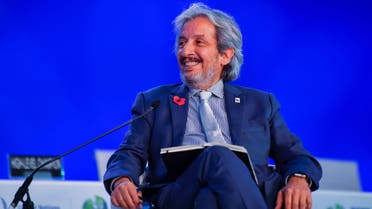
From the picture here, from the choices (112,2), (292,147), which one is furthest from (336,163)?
(112,2)

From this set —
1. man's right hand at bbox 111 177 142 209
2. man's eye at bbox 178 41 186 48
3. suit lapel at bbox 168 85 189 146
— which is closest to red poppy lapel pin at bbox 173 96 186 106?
suit lapel at bbox 168 85 189 146

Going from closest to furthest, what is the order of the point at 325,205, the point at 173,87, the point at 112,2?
the point at 173,87 → the point at 325,205 → the point at 112,2

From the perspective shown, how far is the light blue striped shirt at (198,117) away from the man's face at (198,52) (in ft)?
0.14

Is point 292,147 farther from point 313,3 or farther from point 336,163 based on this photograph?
point 313,3

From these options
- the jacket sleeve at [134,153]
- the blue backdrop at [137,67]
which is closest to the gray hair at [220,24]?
the jacket sleeve at [134,153]

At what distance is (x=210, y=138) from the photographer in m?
2.55

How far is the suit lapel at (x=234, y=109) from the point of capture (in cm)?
258

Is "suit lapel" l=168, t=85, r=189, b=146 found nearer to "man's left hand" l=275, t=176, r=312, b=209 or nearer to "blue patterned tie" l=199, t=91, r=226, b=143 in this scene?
"blue patterned tie" l=199, t=91, r=226, b=143

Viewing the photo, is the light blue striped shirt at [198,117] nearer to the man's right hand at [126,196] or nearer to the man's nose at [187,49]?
the man's nose at [187,49]

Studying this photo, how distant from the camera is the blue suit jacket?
2479 millimetres

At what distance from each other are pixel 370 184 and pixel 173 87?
6.84ft

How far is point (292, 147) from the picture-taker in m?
2.58

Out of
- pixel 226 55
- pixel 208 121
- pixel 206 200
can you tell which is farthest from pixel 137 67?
pixel 206 200

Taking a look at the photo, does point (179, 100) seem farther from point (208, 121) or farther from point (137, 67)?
point (137, 67)
